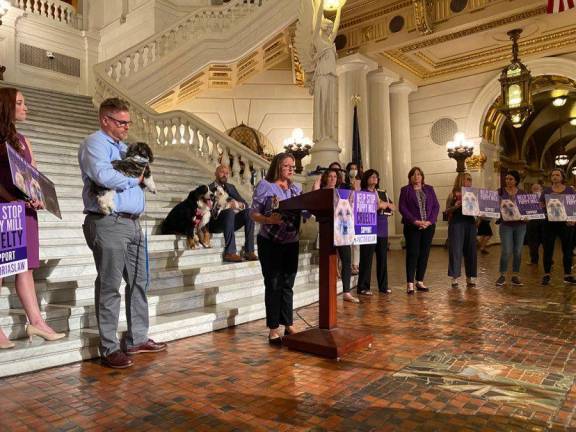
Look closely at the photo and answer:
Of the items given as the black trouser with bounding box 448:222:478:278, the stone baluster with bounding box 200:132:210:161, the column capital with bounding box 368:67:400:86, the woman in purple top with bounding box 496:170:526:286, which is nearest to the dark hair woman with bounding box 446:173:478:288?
the black trouser with bounding box 448:222:478:278

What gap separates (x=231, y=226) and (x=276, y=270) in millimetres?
2288

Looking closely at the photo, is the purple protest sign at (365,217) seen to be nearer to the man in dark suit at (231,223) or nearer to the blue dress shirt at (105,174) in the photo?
the blue dress shirt at (105,174)

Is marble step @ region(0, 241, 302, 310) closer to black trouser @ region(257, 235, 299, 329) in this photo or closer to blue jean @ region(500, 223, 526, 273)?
black trouser @ region(257, 235, 299, 329)

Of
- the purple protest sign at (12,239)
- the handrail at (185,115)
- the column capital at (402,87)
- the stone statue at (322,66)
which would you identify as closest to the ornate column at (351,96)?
the column capital at (402,87)

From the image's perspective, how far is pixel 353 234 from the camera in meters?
3.42

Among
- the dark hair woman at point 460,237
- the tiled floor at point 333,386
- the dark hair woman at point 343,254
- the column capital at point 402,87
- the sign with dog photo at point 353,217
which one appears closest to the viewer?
the tiled floor at point 333,386

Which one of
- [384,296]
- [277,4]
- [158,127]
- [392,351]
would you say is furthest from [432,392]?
[277,4]

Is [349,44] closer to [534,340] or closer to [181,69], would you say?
[181,69]

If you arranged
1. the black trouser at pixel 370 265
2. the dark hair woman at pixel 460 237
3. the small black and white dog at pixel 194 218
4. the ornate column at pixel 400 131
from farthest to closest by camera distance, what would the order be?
the ornate column at pixel 400 131
the dark hair woman at pixel 460 237
the black trouser at pixel 370 265
the small black and white dog at pixel 194 218

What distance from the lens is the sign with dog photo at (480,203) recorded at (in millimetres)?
5883

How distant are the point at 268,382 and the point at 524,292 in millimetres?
4119

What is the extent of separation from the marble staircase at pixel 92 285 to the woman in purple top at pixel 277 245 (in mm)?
724

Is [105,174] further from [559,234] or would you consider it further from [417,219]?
[559,234]

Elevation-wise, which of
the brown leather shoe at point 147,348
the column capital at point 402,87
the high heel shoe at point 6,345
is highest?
the column capital at point 402,87
